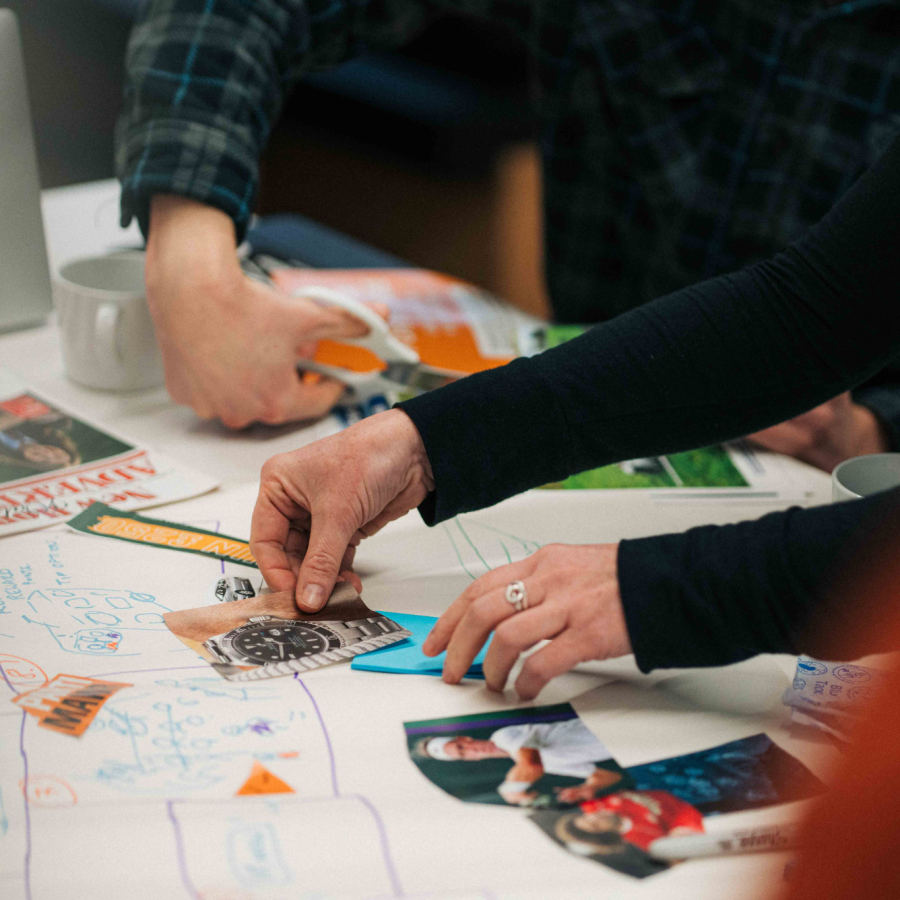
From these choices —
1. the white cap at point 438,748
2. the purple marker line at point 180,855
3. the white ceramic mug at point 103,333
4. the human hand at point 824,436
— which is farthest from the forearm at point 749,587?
the white ceramic mug at point 103,333

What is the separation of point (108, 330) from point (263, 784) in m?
0.53

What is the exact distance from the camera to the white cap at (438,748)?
1.59ft

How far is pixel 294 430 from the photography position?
2.82 ft

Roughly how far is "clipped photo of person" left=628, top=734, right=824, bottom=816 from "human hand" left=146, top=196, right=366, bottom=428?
1.55ft

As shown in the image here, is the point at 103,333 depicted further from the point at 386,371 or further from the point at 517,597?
the point at 517,597

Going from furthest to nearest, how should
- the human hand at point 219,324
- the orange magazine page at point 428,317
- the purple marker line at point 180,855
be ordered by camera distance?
the orange magazine page at point 428,317
the human hand at point 219,324
the purple marker line at point 180,855

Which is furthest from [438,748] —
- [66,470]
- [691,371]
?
[66,470]

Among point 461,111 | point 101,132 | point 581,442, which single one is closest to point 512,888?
point 581,442

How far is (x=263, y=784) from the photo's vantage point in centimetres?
46

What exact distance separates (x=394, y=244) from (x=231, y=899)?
249 cm

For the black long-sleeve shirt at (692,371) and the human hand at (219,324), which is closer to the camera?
the black long-sleeve shirt at (692,371)

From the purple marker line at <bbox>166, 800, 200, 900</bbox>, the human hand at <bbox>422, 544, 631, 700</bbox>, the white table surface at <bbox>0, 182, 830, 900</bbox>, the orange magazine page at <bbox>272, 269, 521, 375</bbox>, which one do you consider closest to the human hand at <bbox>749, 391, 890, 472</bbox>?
the white table surface at <bbox>0, 182, 830, 900</bbox>

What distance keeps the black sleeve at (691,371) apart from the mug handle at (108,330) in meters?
0.36

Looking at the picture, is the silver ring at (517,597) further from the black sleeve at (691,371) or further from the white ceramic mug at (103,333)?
the white ceramic mug at (103,333)
